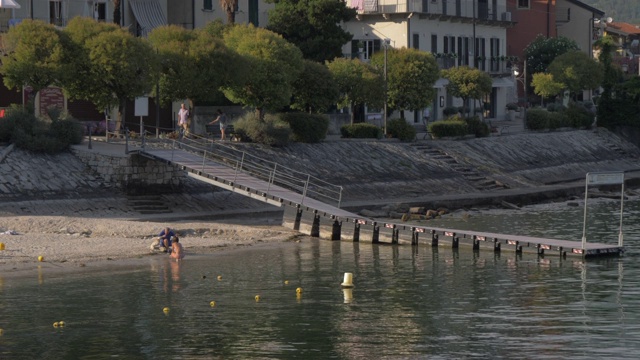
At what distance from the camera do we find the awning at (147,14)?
218 feet

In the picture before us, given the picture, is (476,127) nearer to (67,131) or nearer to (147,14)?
(147,14)

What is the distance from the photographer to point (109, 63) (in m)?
51.3

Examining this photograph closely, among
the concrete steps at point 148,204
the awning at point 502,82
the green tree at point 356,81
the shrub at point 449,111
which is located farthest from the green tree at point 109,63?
the awning at point 502,82

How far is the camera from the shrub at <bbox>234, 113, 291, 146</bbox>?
190 ft

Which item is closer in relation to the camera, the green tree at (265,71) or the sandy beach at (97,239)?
the sandy beach at (97,239)

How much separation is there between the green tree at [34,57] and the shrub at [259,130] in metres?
9.52

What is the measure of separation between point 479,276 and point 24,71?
72.5 ft

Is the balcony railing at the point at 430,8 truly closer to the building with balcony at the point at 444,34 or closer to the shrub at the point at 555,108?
the building with balcony at the point at 444,34

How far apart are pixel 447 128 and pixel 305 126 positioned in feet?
42.6

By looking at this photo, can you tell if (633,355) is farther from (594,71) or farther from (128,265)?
(594,71)

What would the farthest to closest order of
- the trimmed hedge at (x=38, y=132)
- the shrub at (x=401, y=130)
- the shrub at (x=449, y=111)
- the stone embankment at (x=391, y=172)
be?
1. the shrub at (x=449, y=111)
2. the shrub at (x=401, y=130)
3. the trimmed hedge at (x=38, y=132)
4. the stone embankment at (x=391, y=172)

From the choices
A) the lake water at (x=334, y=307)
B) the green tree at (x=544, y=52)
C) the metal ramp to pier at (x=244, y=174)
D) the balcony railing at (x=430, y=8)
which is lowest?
the lake water at (x=334, y=307)

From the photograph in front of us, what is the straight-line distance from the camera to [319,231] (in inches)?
1807

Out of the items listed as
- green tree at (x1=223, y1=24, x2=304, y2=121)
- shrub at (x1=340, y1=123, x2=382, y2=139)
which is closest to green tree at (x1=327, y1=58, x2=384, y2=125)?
shrub at (x1=340, y1=123, x2=382, y2=139)
